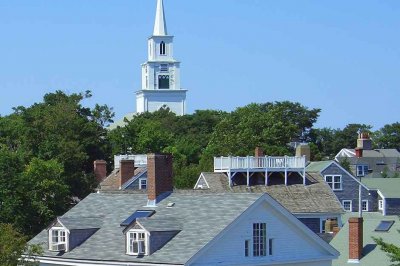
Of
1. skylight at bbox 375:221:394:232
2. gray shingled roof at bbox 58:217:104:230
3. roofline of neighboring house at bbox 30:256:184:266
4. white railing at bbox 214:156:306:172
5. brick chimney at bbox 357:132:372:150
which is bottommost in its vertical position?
roofline of neighboring house at bbox 30:256:184:266

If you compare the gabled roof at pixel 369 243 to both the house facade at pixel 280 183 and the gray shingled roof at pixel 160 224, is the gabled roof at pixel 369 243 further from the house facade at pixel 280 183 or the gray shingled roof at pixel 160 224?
the house facade at pixel 280 183

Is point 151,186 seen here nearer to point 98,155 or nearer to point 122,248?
point 122,248

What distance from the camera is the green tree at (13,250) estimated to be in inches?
1673

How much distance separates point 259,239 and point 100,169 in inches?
1591

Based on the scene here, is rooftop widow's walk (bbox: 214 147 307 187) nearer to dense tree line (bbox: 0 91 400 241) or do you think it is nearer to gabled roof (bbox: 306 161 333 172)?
dense tree line (bbox: 0 91 400 241)

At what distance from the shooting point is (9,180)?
210 ft

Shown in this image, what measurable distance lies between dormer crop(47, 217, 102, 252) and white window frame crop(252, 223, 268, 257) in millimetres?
6715

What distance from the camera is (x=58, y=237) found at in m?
49.6

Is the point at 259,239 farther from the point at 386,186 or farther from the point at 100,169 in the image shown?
the point at 386,186

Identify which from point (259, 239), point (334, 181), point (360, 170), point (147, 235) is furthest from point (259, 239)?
point (360, 170)

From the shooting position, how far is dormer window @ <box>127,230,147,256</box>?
151 feet

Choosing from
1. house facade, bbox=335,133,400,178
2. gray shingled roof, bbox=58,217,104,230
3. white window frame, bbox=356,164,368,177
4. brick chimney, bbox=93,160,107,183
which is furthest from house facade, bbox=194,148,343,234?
house facade, bbox=335,133,400,178

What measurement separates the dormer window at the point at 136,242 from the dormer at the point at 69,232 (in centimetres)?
334

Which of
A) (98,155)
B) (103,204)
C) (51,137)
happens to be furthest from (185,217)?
(98,155)
